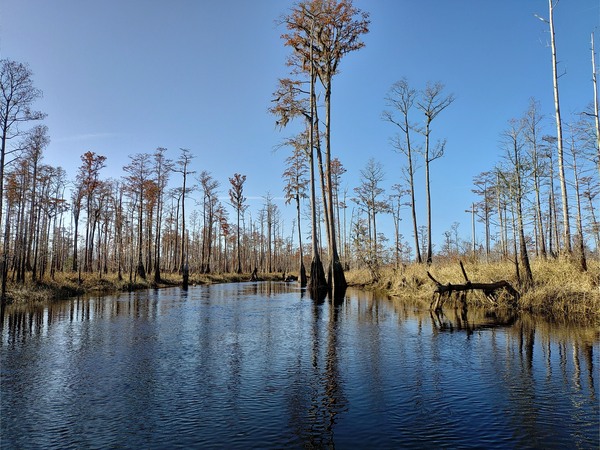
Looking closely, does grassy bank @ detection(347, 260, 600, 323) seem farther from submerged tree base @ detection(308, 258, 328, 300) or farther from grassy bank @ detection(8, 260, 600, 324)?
submerged tree base @ detection(308, 258, 328, 300)

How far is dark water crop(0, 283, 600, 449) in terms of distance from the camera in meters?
4.48

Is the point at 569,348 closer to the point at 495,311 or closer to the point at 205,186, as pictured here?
the point at 495,311

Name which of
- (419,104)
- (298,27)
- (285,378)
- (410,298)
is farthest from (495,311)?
(298,27)

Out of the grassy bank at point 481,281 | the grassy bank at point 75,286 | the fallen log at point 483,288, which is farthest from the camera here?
the grassy bank at point 75,286

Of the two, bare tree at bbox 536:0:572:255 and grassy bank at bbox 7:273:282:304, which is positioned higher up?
bare tree at bbox 536:0:572:255

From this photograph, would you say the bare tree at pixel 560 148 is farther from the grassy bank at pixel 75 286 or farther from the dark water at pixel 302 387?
the grassy bank at pixel 75 286

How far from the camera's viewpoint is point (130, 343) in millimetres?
9516

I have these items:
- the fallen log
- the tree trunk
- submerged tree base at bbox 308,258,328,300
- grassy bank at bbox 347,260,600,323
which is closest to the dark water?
grassy bank at bbox 347,260,600,323

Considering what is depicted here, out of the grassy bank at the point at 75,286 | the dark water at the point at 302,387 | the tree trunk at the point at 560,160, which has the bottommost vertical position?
the dark water at the point at 302,387

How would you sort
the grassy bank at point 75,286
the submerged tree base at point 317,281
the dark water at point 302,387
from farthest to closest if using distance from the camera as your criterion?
1. the submerged tree base at point 317,281
2. the grassy bank at point 75,286
3. the dark water at point 302,387

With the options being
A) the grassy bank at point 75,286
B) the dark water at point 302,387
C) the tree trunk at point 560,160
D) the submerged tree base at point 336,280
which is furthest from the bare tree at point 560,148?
the grassy bank at point 75,286

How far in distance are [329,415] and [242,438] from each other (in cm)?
124

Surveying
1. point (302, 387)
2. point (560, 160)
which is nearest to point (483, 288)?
point (560, 160)

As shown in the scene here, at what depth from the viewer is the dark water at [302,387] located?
176 inches
